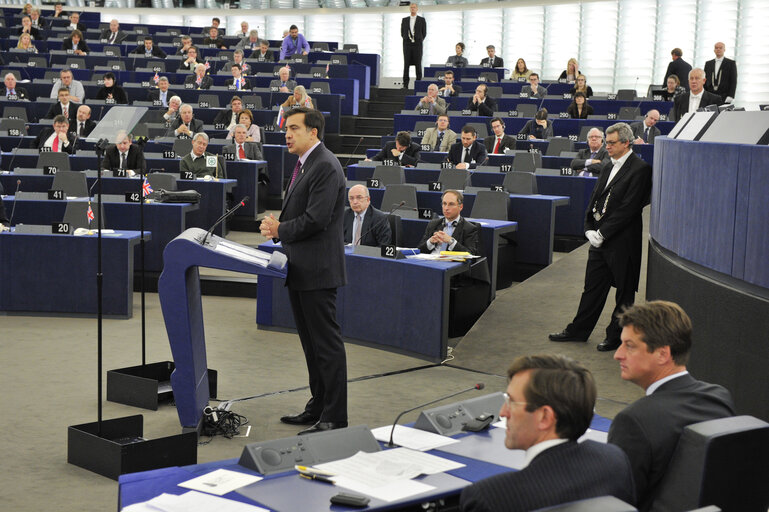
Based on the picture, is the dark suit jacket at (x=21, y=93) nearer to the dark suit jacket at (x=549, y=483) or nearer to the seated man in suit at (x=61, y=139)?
the seated man in suit at (x=61, y=139)

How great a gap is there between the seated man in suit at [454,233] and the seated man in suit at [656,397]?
4305mm

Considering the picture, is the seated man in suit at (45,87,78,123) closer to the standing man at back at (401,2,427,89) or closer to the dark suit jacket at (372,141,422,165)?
the dark suit jacket at (372,141,422,165)

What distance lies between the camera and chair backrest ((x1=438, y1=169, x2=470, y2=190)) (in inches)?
372

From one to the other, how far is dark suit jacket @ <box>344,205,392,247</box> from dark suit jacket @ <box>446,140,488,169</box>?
3697 mm

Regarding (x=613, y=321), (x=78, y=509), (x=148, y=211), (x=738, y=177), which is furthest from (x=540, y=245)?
(x=78, y=509)

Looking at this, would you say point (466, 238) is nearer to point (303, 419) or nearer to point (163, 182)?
point (303, 419)

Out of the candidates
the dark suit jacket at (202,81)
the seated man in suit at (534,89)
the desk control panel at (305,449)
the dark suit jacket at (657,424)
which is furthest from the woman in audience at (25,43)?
the dark suit jacket at (657,424)

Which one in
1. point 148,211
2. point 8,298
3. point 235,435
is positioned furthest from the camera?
point 148,211

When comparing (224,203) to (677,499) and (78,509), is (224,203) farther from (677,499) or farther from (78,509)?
(677,499)

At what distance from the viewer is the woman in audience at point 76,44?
56.8 feet

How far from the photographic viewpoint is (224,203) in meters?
9.50

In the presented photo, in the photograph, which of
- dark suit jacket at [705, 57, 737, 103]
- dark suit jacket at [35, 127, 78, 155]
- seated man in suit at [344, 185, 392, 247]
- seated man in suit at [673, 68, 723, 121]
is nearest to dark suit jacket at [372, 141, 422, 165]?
seated man in suit at [673, 68, 723, 121]

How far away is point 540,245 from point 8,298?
443cm

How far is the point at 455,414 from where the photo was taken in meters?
3.11
